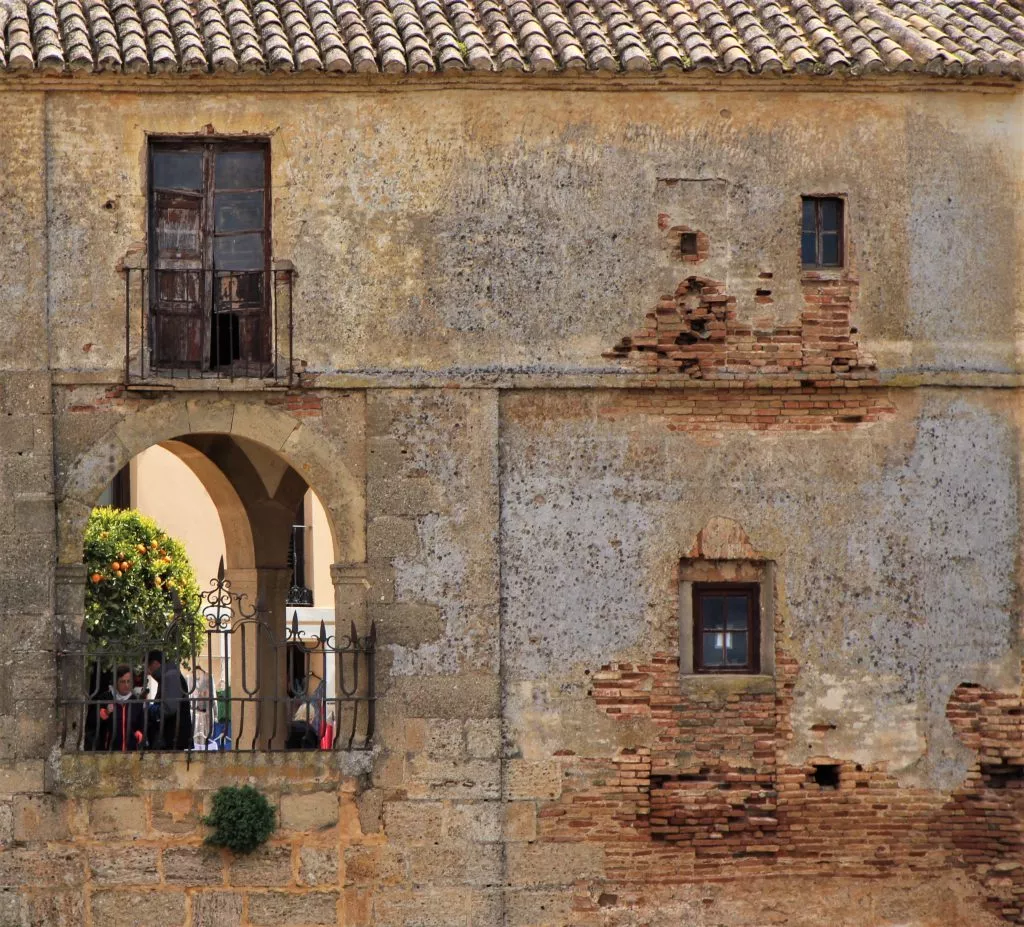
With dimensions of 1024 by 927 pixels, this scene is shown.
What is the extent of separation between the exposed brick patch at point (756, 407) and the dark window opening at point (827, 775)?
250 centimetres

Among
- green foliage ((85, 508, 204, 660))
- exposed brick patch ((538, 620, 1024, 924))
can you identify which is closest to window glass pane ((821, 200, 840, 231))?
exposed brick patch ((538, 620, 1024, 924))

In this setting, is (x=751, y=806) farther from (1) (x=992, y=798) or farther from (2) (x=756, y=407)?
(2) (x=756, y=407)

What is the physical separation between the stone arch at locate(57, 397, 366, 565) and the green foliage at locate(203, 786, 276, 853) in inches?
73.9

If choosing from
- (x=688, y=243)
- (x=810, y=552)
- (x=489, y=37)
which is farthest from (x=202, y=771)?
(x=489, y=37)

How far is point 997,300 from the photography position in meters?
17.7

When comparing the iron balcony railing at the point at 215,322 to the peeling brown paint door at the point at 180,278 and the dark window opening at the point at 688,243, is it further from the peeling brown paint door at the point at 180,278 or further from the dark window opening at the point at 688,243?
the dark window opening at the point at 688,243

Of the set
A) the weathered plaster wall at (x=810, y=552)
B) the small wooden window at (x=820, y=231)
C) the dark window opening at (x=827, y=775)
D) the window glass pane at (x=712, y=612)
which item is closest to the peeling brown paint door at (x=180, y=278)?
the weathered plaster wall at (x=810, y=552)

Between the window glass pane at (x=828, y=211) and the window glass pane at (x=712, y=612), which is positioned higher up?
the window glass pane at (x=828, y=211)

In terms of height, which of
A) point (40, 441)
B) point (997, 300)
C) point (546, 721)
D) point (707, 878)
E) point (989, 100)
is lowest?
point (707, 878)

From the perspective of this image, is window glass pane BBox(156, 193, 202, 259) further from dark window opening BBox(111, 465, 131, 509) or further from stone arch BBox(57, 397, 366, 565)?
dark window opening BBox(111, 465, 131, 509)

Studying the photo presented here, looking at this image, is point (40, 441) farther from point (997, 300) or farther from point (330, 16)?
point (997, 300)

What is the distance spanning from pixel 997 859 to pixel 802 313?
4283mm

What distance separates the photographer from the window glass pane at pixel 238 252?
687 inches

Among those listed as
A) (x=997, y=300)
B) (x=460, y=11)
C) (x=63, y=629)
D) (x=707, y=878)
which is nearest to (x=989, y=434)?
(x=997, y=300)
